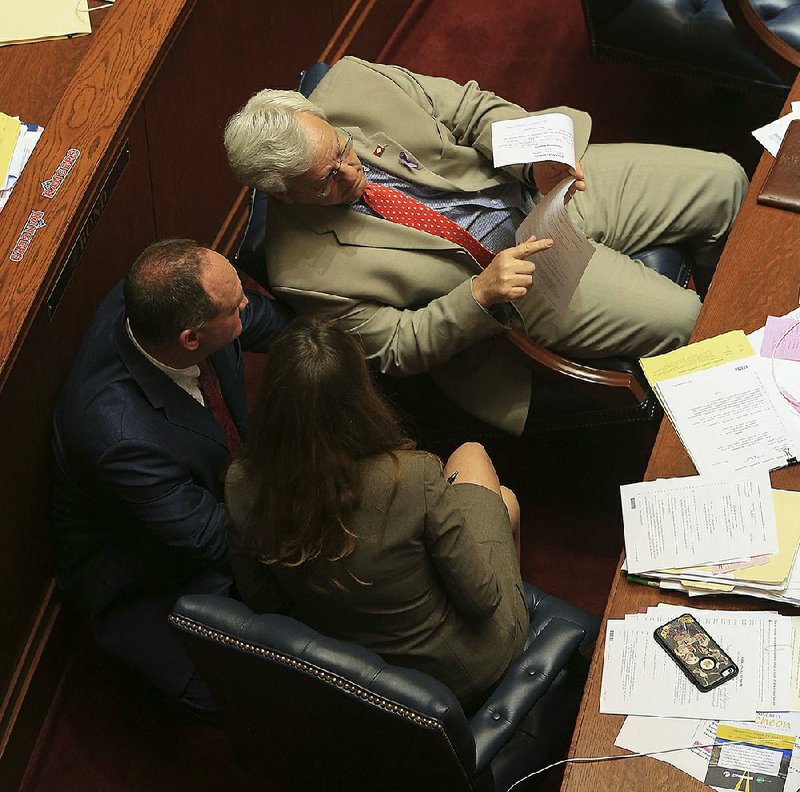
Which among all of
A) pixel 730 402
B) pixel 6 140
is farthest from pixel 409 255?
pixel 6 140

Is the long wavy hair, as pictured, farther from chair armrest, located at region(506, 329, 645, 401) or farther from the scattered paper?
chair armrest, located at region(506, 329, 645, 401)

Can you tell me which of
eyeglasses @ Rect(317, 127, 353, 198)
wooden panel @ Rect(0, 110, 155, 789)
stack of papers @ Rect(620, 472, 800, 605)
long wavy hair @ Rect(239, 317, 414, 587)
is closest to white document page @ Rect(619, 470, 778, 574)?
stack of papers @ Rect(620, 472, 800, 605)

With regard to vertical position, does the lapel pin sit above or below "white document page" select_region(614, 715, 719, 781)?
above

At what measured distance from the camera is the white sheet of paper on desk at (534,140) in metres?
2.40

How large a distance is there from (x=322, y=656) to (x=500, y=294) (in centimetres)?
101

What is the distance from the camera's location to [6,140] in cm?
243

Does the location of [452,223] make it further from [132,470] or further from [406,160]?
[132,470]

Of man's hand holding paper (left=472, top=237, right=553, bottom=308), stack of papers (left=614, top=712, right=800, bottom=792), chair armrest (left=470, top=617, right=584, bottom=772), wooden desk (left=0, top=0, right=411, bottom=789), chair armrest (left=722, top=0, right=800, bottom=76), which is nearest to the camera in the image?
stack of papers (left=614, top=712, right=800, bottom=792)

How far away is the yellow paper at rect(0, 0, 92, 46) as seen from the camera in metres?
2.67

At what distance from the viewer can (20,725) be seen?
8.42ft

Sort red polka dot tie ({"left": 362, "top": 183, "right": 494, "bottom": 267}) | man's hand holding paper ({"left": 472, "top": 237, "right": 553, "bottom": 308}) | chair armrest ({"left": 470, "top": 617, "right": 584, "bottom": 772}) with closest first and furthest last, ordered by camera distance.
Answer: chair armrest ({"left": 470, "top": 617, "right": 584, "bottom": 772})
man's hand holding paper ({"left": 472, "top": 237, "right": 553, "bottom": 308})
red polka dot tie ({"left": 362, "top": 183, "right": 494, "bottom": 267})

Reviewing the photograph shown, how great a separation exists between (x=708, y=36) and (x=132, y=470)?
211 centimetres

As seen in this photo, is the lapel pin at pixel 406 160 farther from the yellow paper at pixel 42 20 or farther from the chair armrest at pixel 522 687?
the chair armrest at pixel 522 687

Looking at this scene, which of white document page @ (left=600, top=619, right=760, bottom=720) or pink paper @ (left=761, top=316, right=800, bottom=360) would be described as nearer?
white document page @ (left=600, top=619, right=760, bottom=720)
